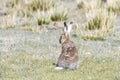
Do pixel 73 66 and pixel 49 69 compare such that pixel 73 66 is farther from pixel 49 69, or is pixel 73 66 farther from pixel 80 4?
pixel 80 4

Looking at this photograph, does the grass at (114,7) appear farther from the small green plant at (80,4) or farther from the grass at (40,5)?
the grass at (40,5)

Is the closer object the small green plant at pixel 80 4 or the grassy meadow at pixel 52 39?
the grassy meadow at pixel 52 39

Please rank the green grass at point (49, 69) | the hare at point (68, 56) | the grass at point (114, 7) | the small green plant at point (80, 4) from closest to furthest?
the green grass at point (49, 69), the hare at point (68, 56), the grass at point (114, 7), the small green plant at point (80, 4)

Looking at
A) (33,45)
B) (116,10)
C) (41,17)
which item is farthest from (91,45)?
(116,10)

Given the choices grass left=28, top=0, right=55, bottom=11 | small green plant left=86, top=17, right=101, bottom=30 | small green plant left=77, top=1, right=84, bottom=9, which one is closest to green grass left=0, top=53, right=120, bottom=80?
small green plant left=86, top=17, right=101, bottom=30

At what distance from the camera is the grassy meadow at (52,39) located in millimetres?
9594

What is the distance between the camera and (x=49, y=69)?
9.85 meters

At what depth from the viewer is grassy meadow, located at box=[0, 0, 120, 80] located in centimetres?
959

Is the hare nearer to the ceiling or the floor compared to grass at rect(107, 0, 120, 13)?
nearer to the floor

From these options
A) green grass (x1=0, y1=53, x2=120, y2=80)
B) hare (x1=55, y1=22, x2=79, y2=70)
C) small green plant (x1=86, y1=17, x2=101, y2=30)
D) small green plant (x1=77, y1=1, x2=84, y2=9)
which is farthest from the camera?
small green plant (x1=77, y1=1, x2=84, y2=9)

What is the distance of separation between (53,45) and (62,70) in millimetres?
3274

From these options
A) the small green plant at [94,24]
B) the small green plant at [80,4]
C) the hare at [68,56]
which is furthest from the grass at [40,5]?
the hare at [68,56]

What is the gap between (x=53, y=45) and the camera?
509 inches

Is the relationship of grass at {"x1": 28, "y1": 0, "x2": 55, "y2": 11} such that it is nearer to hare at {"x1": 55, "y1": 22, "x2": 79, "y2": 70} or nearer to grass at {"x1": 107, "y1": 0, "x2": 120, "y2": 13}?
grass at {"x1": 107, "y1": 0, "x2": 120, "y2": 13}
